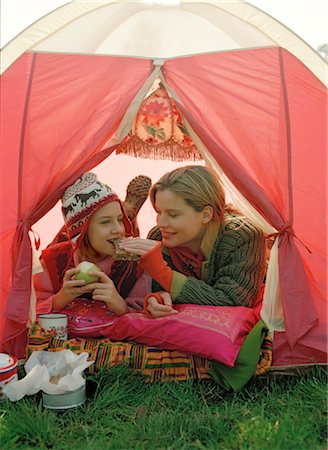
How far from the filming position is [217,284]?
310 centimetres

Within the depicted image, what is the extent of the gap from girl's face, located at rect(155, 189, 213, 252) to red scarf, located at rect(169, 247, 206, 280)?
0.07 meters

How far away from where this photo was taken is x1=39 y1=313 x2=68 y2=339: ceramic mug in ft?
9.56

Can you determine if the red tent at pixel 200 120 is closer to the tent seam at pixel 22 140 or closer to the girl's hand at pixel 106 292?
the tent seam at pixel 22 140

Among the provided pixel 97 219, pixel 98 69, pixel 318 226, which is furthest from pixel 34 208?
pixel 318 226

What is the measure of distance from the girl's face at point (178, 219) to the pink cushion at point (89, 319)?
487mm

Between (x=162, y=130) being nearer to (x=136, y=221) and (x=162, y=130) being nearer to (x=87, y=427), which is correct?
(x=136, y=221)

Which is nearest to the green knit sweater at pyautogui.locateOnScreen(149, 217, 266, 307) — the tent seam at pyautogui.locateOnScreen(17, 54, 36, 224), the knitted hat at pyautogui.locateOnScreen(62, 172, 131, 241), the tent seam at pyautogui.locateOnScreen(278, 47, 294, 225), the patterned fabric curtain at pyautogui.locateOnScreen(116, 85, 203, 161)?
the tent seam at pyautogui.locateOnScreen(278, 47, 294, 225)

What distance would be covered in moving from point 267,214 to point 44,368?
48.7 inches

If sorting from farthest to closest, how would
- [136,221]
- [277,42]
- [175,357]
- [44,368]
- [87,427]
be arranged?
[136,221] < [277,42] < [175,357] < [44,368] < [87,427]

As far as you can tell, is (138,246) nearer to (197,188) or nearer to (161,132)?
(197,188)

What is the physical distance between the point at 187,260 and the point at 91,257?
500 millimetres

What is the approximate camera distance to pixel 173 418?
2389 millimetres

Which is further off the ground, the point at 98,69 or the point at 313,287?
the point at 98,69

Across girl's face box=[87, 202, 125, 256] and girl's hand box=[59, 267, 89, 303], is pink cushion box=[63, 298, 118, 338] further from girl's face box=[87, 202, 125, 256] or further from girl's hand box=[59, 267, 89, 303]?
girl's face box=[87, 202, 125, 256]
